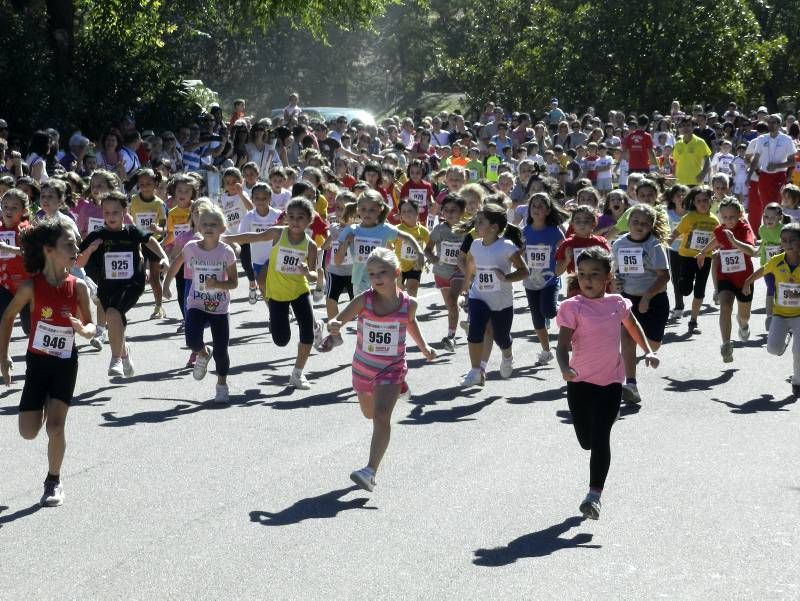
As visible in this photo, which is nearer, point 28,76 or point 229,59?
point 28,76

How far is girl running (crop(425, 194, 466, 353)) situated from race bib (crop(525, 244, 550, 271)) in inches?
39.8

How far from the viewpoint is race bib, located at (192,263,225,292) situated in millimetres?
10836

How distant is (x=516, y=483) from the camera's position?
331 inches

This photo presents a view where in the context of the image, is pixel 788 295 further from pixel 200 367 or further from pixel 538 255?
pixel 200 367

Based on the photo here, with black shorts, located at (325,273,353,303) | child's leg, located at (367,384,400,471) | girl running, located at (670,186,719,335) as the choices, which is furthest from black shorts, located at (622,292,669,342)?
child's leg, located at (367,384,400,471)

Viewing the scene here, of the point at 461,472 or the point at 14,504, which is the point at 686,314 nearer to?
the point at 461,472

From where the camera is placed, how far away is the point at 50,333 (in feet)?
25.9

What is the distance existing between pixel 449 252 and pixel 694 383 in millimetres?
2656

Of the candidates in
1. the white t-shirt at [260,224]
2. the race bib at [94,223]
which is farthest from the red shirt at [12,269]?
the white t-shirt at [260,224]

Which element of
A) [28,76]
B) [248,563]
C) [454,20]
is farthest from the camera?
[454,20]

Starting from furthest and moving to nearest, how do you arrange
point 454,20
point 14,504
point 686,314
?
point 454,20 → point 686,314 → point 14,504

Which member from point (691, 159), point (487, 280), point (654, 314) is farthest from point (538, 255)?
point (691, 159)

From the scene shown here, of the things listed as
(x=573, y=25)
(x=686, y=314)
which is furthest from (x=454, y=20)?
(x=686, y=314)

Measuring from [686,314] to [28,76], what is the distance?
13.2 m
